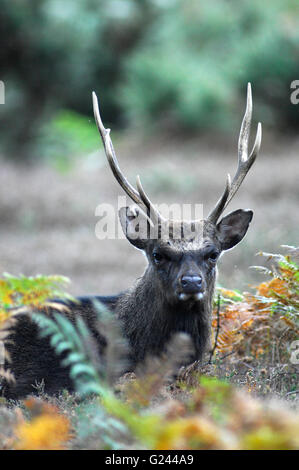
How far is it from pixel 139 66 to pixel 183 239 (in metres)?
14.0

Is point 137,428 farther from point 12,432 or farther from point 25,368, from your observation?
point 25,368

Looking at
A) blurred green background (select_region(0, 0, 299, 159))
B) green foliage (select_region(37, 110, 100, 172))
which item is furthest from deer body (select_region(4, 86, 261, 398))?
green foliage (select_region(37, 110, 100, 172))

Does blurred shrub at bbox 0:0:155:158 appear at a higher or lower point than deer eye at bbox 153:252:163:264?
higher

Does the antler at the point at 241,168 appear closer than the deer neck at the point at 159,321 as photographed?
No

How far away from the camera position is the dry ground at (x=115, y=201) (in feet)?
33.7

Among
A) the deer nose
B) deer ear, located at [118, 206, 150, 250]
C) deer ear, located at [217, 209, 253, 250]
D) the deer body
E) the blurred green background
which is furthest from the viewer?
the blurred green background

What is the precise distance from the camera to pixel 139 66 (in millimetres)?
19047

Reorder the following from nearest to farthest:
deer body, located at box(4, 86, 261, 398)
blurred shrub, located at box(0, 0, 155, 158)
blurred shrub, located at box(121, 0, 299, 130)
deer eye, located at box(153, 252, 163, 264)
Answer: deer body, located at box(4, 86, 261, 398) → deer eye, located at box(153, 252, 163, 264) → blurred shrub, located at box(121, 0, 299, 130) → blurred shrub, located at box(0, 0, 155, 158)

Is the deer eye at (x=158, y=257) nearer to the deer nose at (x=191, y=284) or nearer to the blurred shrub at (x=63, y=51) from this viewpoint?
the deer nose at (x=191, y=284)

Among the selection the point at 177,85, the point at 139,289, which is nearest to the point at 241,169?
the point at 139,289

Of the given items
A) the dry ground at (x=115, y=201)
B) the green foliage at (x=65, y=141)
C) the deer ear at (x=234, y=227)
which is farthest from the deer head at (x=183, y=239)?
the green foliage at (x=65, y=141)

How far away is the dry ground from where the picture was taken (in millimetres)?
10281

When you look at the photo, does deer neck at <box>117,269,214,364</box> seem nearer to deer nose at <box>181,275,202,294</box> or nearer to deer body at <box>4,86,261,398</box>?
deer body at <box>4,86,261,398</box>

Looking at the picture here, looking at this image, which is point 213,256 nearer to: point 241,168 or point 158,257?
point 158,257
